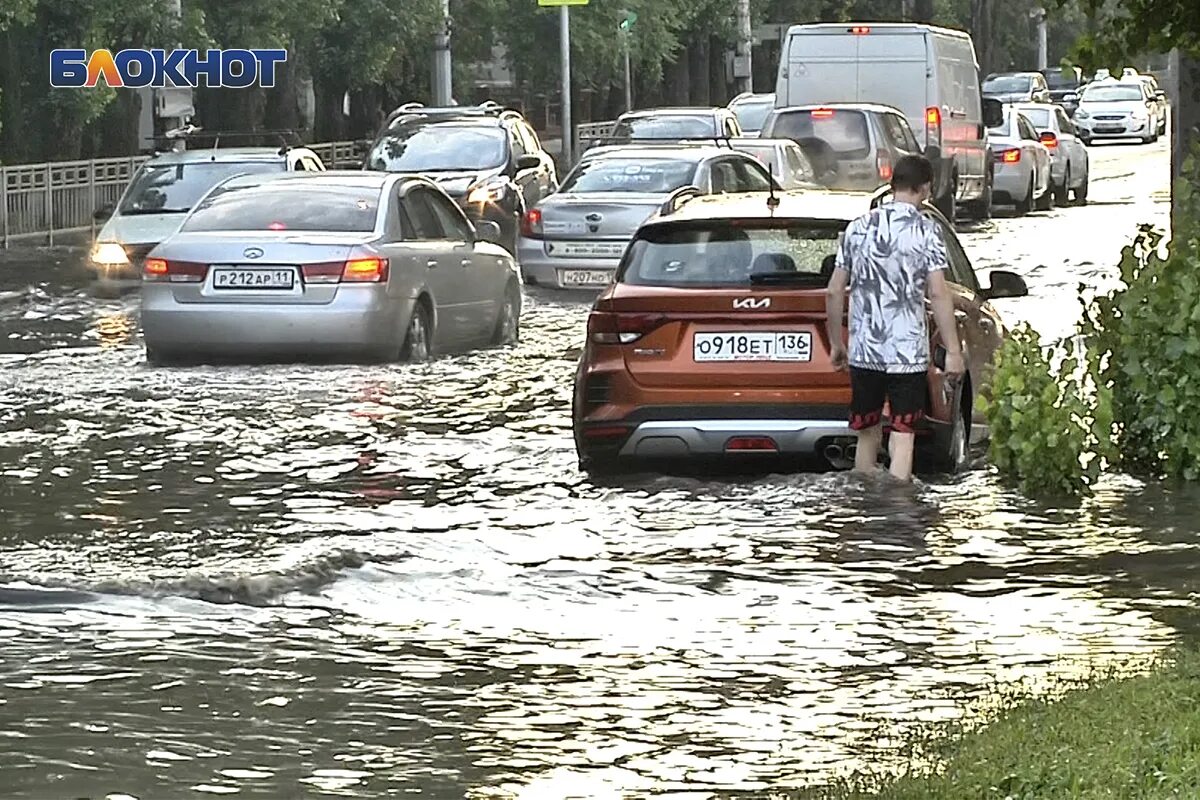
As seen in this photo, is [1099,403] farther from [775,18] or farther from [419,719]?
[775,18]

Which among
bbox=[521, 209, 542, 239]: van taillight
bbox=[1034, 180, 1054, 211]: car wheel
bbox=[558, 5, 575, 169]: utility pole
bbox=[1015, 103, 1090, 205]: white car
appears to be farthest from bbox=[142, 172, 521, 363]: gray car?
bbox=[558, 5, 575, 169]: utility pole

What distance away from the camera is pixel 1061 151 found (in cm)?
4241

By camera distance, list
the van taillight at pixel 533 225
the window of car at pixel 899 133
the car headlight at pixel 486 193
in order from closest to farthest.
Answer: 1. the van taillight at pixel 533 225
2. the car headlight at pixel 486 193
3. the window of car at pixel 899 133

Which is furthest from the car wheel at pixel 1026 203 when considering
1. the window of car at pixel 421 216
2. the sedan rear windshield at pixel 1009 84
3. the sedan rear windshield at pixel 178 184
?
the sedan rear windshield at pixel 1009 84

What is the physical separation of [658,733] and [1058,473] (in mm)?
4857

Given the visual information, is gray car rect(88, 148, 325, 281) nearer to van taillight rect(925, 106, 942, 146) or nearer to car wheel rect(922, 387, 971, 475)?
van taillight rect(925, 106, 942, 146)

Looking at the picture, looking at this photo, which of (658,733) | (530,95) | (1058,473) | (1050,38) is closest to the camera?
(658,733)

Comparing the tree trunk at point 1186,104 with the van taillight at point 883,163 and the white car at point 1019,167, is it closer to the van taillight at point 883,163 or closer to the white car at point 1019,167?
the van taillight at point 883,163

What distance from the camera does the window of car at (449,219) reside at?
19234 mm

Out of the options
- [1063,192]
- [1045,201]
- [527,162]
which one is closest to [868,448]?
[527,162]

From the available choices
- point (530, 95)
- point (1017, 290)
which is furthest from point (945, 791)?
point (530, 95)

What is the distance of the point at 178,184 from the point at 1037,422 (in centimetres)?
1541

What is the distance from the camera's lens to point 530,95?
69.0 meters

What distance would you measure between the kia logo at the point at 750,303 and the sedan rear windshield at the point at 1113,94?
5831 cm
